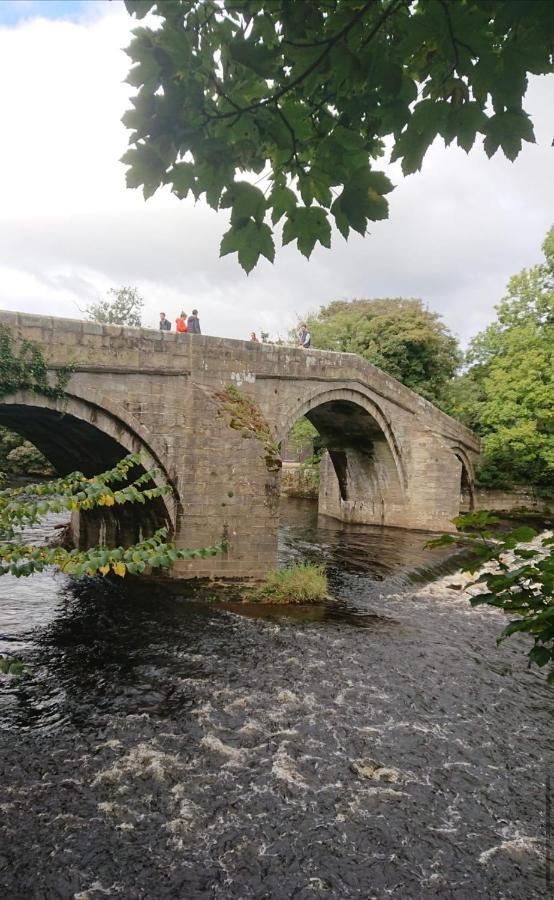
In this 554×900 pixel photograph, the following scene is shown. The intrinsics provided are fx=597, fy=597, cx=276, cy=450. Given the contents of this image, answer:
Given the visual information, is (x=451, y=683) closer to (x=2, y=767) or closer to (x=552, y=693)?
(x=552, y=693)

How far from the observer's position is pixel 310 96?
237cm

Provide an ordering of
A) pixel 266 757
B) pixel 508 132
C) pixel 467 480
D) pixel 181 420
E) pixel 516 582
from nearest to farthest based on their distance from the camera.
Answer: pixel 508 132
pixel 516 582
pixel 266 757
pixel 181 420
pixel 467 480

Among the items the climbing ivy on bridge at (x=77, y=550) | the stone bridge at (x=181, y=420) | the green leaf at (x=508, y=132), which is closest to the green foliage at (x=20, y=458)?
the stone bridge at (x=181, y=420)

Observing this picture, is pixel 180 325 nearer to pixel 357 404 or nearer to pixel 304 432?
pixel 357 404

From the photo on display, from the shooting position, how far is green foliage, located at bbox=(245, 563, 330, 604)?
11773 mm

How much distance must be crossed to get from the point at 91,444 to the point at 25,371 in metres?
2.90

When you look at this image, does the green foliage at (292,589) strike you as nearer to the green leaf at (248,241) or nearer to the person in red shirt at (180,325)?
the person in red shirt at (180,325)

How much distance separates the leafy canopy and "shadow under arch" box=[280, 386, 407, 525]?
15311 millimetres

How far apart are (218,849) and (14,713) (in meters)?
3.33

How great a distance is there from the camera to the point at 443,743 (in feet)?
21.8

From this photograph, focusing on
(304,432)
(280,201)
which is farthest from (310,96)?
(304,432)

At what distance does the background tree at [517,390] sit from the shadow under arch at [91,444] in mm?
15344

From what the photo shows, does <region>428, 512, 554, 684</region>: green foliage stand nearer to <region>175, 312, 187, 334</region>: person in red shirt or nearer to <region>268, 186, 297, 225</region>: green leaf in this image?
<region>268, 186, 297, 225</region>: green leaf

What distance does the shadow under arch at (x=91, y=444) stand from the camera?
11.0m
